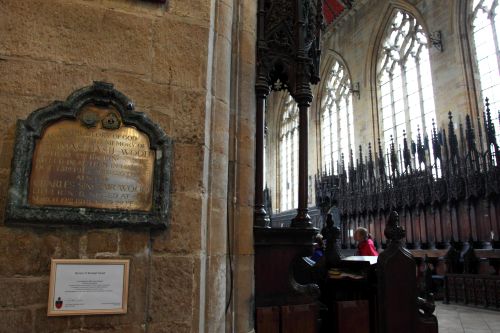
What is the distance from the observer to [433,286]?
23.8 feet

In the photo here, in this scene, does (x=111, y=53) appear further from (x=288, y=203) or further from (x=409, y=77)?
(x=288, y=203)

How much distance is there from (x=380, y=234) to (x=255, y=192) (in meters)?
9.01

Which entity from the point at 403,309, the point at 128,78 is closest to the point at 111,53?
the point at 128,78

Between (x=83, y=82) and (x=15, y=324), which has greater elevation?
(x=83, y=82)

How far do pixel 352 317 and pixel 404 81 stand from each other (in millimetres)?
11429

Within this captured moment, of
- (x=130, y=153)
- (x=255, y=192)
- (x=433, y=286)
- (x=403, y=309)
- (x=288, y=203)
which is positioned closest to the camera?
(x=130, y=153)

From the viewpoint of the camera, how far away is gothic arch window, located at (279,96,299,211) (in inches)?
734

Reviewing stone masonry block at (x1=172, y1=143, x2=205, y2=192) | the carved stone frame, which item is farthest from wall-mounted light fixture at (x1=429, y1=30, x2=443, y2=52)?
the carved stone frame

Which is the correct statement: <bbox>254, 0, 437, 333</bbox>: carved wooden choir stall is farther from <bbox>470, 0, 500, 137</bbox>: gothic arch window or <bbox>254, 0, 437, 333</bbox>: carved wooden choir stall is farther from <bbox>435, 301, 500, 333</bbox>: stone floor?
<bbox>470, 0, 500, 137</bbox>: gothic arch window

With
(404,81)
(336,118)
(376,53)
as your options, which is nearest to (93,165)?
(404,81)

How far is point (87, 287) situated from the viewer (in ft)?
6.68

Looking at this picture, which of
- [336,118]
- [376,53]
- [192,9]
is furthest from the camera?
[336,118]

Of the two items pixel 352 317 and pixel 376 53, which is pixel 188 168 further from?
pixel 376 53

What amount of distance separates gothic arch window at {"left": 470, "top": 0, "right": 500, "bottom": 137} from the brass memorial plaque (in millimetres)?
9955
